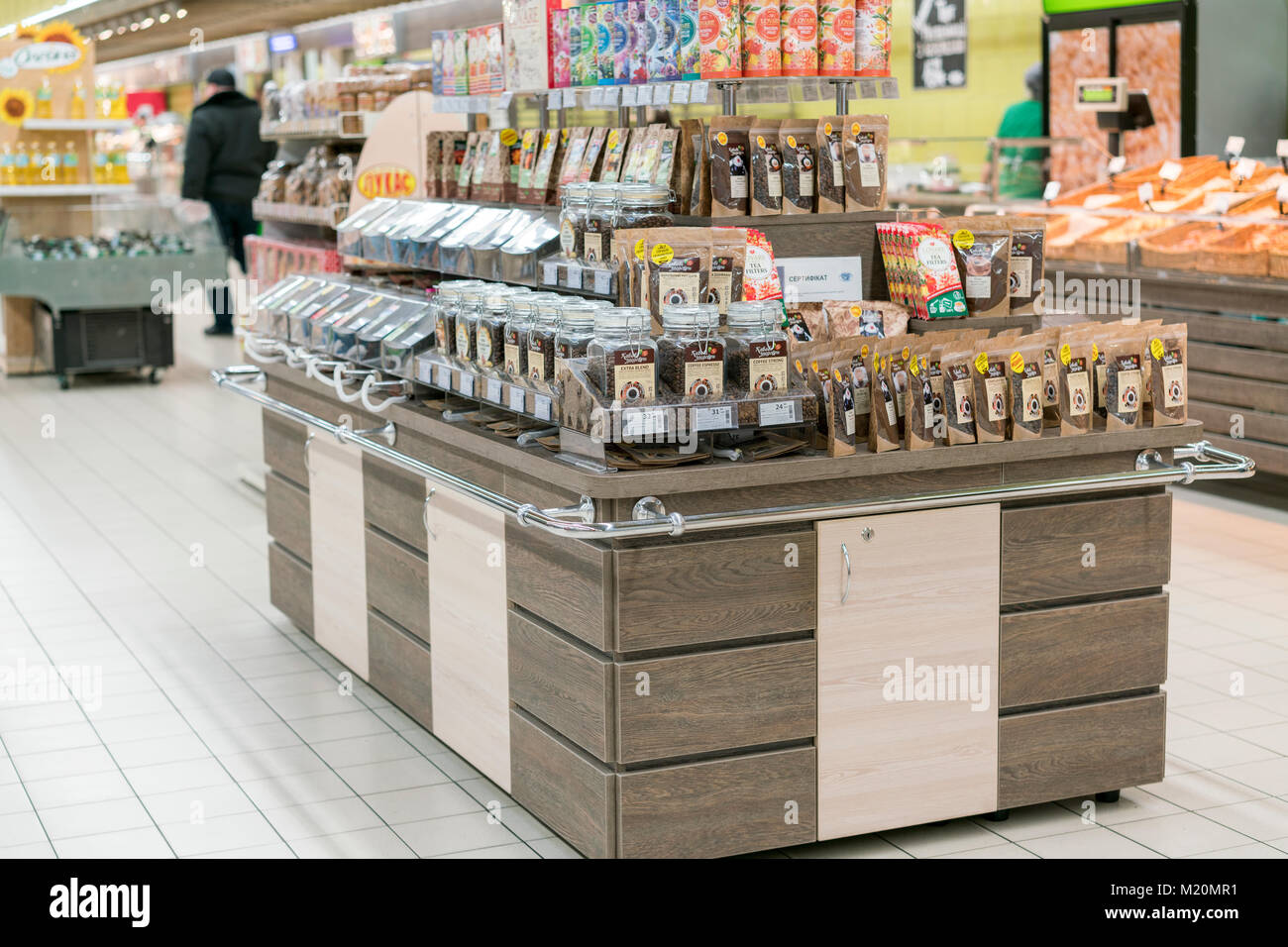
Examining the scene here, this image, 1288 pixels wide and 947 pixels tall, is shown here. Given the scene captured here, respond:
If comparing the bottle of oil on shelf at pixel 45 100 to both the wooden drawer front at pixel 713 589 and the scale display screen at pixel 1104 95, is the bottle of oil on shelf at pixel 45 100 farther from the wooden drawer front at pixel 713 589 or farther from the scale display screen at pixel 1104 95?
the wooden drawer front at pixel 713 589

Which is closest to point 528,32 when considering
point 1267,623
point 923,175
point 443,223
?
point 443,223

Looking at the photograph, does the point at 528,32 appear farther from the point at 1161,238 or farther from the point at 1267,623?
the point at 1161,238

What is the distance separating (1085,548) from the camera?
352 centimetres

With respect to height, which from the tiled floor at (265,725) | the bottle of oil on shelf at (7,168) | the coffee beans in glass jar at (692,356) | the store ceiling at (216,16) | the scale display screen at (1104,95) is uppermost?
the store ceiling at (216,16)

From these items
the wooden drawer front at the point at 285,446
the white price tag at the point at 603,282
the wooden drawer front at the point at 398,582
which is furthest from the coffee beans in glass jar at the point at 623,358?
the wooden drawer front at the point at 285,446

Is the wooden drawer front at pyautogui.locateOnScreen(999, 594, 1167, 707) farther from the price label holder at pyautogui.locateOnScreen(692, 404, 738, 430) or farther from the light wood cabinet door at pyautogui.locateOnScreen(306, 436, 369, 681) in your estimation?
the light wood cabinet door at pyautogui.locateOnScreen(306, 436, 369, 681)

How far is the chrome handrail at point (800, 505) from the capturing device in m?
3.05

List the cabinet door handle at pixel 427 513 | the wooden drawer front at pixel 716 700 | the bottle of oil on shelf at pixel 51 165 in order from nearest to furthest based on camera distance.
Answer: the wooden drawer front at pixel 716 700 → the cabinet door handle at pixel 427 513 → the bottle of oil on shelf at pixel 51 165

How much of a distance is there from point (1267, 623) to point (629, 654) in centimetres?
292

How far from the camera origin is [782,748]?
331cm

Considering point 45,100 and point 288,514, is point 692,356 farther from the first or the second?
point 45,100

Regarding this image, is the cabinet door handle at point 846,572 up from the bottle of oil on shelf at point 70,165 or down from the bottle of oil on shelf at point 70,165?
down

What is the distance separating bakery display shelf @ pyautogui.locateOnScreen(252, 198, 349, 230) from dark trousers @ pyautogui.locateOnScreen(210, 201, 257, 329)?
4431 millimetres

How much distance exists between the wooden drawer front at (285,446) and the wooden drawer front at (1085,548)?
95.0 inches
